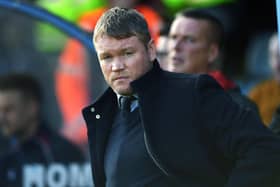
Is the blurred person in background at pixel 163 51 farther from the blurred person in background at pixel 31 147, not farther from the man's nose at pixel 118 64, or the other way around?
the man's nose at pixel 118 64

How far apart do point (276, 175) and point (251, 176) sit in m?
0.08

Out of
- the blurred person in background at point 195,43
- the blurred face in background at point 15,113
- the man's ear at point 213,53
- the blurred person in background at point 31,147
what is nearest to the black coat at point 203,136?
the blurred person in background at point 195,43

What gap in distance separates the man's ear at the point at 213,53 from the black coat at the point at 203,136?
2.04m

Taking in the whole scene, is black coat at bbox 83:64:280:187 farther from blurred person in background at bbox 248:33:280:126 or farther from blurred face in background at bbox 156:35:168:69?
blurred person in background at bbox 248:33:280:126

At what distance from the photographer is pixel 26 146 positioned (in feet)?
19.7

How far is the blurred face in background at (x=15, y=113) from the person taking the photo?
20.0 feet

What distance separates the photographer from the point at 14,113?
616 centimetres

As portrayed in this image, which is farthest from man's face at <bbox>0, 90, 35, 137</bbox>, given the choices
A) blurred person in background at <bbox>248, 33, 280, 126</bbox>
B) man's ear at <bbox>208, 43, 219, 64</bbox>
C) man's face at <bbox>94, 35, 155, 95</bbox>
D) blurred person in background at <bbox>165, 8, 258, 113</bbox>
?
man's face at <bbox>94, 35, 155, 95</bbox>

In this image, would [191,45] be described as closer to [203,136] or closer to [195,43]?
[195,43]

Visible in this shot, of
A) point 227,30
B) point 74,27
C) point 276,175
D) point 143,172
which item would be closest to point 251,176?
point 276,175

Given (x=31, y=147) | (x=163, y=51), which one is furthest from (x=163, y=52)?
(x=31, y=147)

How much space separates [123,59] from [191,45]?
205 centimetres

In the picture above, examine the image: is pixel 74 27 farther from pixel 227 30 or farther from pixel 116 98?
pixel 227 30

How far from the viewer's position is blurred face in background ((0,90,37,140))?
240 inches
